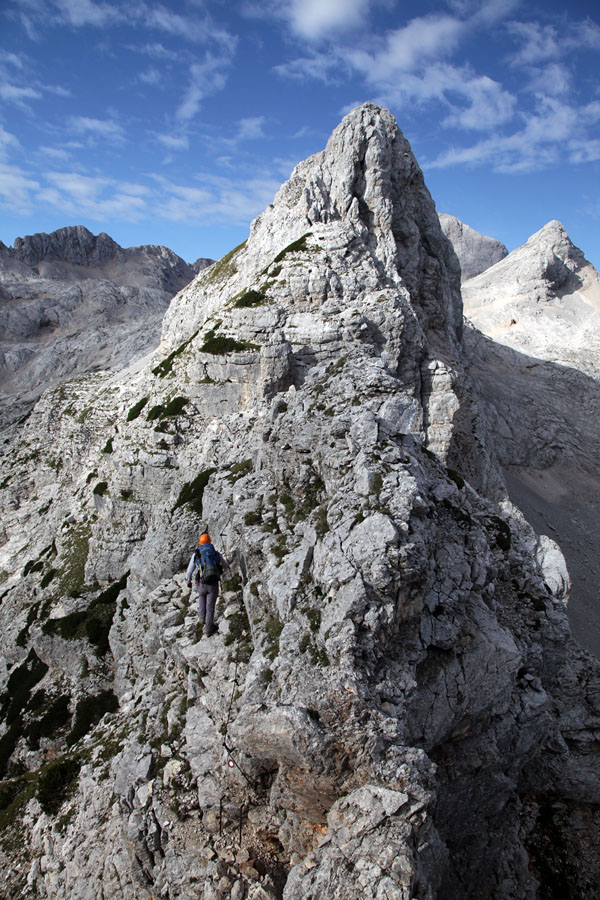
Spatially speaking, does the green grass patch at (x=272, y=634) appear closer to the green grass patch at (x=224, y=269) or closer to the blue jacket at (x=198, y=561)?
the blue jacket at (x=198, y=561)

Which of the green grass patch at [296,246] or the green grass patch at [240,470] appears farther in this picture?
the green grass patch at [296,246]

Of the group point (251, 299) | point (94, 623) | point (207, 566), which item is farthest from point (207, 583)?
point (251, 299)

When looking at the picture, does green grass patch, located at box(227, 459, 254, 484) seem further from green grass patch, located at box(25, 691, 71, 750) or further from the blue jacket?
green grass patch, located at box(25, 691, 71, 750)

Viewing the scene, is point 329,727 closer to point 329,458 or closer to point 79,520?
point 329,458

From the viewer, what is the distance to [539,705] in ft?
35.4

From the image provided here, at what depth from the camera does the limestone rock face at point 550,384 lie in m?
39.5

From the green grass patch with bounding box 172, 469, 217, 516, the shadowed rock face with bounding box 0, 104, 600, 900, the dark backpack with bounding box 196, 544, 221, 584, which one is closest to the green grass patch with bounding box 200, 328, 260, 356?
the green grass patch with bounding box 172, 469, 217, 516

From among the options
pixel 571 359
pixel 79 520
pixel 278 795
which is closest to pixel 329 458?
pixel 278 795

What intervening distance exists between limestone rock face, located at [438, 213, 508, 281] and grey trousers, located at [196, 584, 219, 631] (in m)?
119

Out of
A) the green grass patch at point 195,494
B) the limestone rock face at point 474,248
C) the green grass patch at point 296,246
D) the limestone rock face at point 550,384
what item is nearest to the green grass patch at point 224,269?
the green grass patch at point 296,246

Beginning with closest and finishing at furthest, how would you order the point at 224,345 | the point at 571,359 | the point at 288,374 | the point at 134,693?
the point at 134,693, the point at 288,374, the point at 224,345, the point at 571,359

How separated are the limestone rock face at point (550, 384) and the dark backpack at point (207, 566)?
26.7 metres

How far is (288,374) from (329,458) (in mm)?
19185

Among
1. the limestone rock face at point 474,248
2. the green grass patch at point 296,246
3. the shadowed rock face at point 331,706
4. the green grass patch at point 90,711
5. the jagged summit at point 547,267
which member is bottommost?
the green grass patch at point 90,711
